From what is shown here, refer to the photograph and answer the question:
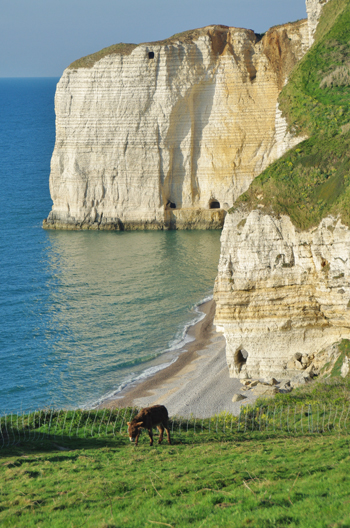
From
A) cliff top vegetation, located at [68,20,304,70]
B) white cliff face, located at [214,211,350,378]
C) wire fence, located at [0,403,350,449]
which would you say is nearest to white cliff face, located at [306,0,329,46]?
cliff top vegetation, located at [68,20,304,70]

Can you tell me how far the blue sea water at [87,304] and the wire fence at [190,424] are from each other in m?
8.97

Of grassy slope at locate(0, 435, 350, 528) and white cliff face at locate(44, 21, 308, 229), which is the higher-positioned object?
white cliff face at locate(44, 21, 308, 229)

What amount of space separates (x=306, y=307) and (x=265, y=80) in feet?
154

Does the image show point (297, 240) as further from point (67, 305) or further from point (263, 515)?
point (67, 305)

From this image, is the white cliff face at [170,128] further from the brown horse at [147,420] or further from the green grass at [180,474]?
the brown horse at [147,420]

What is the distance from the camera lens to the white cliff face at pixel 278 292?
75.6 ft

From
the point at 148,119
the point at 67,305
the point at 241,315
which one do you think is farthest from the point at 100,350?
the point at 148,119

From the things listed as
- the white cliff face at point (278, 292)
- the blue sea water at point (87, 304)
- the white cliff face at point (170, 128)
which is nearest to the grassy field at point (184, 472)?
the white cliff face at point (278, 292)

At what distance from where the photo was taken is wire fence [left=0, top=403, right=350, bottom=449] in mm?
17656

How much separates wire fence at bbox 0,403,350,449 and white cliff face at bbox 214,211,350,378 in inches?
200

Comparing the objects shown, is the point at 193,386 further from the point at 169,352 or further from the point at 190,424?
the point at 190,424

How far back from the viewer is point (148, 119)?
6506cm

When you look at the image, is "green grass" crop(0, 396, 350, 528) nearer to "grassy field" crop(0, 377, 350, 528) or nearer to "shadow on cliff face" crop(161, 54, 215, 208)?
"grassy field" crop(0, 377, 350, 528)

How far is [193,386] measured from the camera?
92.7 feet
